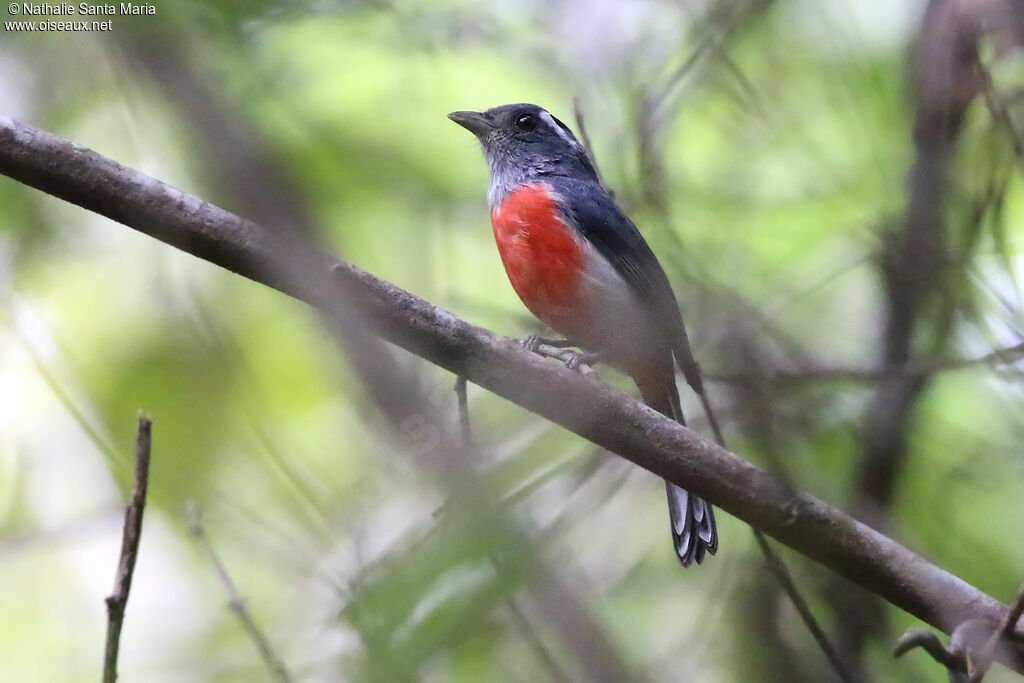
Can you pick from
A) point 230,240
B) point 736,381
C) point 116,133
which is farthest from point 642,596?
Answer: point 116,133

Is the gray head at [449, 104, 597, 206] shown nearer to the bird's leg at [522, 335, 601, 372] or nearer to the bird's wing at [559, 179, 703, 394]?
the bird's wing at [559, 179, 703, 394]

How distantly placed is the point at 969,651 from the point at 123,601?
2.00m

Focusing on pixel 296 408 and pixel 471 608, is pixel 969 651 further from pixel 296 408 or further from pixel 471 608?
pixel 296 408

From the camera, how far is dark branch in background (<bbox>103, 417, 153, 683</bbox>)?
2.12 meters

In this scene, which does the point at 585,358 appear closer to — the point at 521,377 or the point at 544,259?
the point at 544,259

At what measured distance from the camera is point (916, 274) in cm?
427

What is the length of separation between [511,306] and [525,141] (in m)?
1.26

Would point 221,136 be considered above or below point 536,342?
above

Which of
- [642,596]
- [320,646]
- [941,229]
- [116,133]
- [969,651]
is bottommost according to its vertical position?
[642,596]

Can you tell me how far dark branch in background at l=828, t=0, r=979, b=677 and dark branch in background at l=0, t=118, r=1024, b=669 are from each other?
123 centimetres

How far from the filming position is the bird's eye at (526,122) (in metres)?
5.66

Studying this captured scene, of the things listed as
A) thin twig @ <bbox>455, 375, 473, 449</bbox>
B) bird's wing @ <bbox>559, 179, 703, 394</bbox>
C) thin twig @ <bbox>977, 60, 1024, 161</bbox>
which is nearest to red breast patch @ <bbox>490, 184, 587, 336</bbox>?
bird's wing @ <bbox>559, 179, 703, 394</bbox>

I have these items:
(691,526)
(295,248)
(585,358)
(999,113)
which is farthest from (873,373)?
(295,248)

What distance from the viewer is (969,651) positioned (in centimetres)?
269
